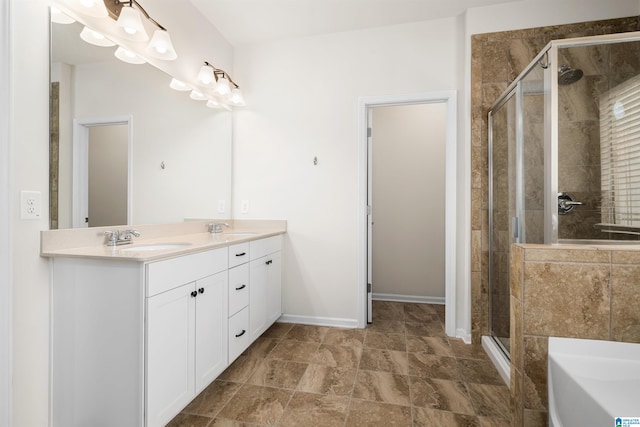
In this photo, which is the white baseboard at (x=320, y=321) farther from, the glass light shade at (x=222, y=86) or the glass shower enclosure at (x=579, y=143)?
the glass light shade at (x=222, y=86)

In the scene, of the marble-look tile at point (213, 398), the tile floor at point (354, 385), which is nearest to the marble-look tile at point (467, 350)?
the tile floor at point (354, 385)

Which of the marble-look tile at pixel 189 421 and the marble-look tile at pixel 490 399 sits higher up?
the marble-look tile at pixel 490 399

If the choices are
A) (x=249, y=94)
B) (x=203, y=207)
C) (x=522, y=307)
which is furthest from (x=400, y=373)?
(x=249, y=94)

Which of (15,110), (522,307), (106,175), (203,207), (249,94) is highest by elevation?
(249,94)

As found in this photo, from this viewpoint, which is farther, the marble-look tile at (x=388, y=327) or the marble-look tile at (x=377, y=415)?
the marble-look tile at (x=388, y=327)

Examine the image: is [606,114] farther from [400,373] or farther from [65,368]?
[65,368]

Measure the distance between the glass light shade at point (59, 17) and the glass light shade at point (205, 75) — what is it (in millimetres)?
975

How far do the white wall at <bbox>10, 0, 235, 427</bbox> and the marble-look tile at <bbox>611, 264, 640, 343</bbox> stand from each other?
234 cm

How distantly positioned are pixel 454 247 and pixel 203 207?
2.09 m

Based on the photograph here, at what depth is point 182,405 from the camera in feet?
4.91

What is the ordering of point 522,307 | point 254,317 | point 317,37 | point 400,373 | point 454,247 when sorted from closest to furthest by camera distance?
point 522,307 < point 400,373 < point 254,317 < point 454,247 < point 317,37

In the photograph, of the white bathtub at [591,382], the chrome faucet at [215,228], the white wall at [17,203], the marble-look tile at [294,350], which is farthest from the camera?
the chrome faucet at [215,228]

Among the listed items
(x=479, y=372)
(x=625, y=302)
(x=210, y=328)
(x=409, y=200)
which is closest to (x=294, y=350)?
(x=210, y=328)

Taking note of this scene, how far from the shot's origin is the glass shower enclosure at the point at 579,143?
60.2 inches
